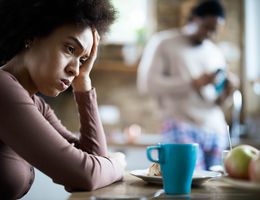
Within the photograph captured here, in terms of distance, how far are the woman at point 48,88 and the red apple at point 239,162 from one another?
310 millimetres

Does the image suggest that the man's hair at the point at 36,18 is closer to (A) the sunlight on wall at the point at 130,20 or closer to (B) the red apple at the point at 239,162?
(B) the red apple at the point at 239,162

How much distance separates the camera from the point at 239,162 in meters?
0.78

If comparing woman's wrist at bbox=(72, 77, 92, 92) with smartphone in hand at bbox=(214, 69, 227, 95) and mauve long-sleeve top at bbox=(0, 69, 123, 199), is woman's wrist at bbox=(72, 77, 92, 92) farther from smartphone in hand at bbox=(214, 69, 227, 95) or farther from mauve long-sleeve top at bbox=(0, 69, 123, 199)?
smartphone in hand at bbox=(214, 69, 227, 95)

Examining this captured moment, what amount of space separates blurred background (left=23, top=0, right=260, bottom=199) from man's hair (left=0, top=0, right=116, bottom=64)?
278cm

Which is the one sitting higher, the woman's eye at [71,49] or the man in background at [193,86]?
the woman's eye at [71,49]

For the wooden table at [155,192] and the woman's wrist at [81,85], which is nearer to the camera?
the wooden table at [155,192]

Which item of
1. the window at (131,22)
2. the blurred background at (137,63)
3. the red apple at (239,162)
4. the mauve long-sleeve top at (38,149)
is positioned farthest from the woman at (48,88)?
the window at (131,22)

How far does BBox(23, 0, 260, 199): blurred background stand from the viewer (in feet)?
13.1

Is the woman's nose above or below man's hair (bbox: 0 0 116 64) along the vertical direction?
below

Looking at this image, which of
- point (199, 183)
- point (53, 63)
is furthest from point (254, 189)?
point (53, 63)

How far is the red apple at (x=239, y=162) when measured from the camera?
782mm

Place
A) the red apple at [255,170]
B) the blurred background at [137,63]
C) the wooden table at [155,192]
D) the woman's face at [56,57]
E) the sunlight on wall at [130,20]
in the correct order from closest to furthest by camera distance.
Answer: the red apple at [255,170]
the wooden table at [155,192]
the woman's face at [56,57]
the blurred background at [137,63]
the sunlight on wall at [130,20]

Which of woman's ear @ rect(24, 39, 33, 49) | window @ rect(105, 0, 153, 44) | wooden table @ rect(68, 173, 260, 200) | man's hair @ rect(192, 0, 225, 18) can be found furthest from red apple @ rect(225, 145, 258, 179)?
window @ rect(105, 0, 153, 44)

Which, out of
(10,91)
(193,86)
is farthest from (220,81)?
(10,91)
